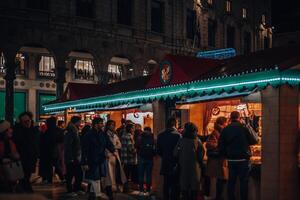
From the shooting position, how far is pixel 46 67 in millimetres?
31922

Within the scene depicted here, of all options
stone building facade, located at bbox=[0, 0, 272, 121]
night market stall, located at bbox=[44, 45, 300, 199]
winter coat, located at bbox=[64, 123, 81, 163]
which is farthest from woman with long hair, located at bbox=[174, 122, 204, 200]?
stone building facade, located at bbox=[0, 0, 272, 121]

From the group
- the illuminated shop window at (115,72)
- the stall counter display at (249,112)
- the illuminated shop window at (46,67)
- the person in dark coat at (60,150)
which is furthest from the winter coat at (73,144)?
the illuminated shop window at (115,72)

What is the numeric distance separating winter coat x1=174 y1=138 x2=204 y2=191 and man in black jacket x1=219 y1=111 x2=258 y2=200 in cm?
58

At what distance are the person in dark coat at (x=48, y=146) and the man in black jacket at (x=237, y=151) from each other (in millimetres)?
5775

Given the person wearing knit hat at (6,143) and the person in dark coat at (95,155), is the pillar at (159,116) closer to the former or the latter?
the person in dark coat at (95,155)

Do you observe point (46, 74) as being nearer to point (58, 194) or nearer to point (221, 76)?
point (58, 194)

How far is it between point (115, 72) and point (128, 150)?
21.7 meters

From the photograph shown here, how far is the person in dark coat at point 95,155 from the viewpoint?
10.6m

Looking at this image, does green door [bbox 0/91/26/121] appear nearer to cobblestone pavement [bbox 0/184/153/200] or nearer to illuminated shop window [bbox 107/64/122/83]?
illuminated shop window [bbox 107/64/122/83]

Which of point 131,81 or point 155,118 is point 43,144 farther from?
point 131,81

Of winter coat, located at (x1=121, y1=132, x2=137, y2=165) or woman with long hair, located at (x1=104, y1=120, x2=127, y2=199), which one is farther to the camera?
winter coat, located at (x1=121, y1=132, x2=137, y2=165)

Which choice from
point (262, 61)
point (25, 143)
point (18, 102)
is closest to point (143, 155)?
point (25, 143)

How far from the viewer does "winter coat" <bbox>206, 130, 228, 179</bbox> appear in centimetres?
1062

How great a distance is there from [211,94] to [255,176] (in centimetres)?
249
